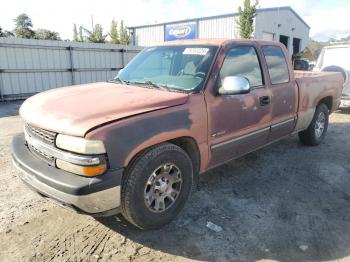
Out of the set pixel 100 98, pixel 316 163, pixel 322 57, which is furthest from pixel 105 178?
pixel 322 57

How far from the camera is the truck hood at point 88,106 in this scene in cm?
277

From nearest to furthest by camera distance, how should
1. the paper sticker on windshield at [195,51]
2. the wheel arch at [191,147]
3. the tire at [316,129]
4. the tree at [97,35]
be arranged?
the wheel arch at [191,147] < the paper sticker on windshield at [195,51] < the tire at [316,129] < the tree at [97,35]

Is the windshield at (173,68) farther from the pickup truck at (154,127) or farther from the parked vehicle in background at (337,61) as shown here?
the parked vehicle in background at (337,61)

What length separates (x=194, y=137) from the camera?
3445 millimetres

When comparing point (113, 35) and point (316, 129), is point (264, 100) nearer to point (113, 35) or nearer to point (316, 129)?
point (316, 129)

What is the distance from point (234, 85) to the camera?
3.53 m

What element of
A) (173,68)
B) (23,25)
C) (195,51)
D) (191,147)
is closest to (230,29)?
(195,51)

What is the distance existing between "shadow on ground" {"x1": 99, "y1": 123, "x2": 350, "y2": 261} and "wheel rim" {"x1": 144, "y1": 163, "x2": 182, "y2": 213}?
28 centimetres

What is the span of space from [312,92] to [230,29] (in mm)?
24088

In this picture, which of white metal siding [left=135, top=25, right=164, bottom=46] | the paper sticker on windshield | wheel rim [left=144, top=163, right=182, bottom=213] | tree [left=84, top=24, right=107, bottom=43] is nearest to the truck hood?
wheel rim [left=144, top=163, right=182, bottom=213]

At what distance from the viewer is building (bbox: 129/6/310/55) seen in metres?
28.0

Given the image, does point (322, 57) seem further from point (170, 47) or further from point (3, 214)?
point (3, 214)

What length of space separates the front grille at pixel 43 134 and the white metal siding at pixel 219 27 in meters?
26.2

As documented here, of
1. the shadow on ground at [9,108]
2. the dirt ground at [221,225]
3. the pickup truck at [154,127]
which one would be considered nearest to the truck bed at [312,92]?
the pickup truck at [154,127]
